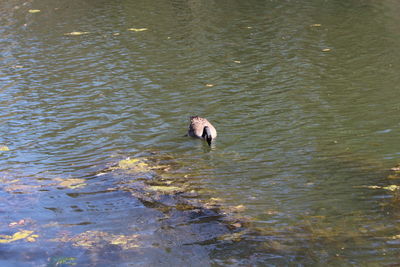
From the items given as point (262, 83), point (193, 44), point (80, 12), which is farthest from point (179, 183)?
point (80, 12)

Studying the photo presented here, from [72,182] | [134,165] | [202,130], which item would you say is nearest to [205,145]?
[202,130]

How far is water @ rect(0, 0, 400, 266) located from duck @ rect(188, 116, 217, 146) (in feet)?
0.76

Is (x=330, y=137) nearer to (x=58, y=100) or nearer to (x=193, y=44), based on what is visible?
(x=58, y=100)

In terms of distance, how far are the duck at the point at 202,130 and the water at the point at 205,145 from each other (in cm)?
23

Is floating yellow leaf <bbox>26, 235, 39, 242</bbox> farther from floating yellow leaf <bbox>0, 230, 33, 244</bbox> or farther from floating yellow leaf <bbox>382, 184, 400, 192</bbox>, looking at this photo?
floating yellow leaf <bbox>382, 184, 400, 192</bbox>

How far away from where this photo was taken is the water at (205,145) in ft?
24.2

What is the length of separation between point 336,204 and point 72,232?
3.99 metres

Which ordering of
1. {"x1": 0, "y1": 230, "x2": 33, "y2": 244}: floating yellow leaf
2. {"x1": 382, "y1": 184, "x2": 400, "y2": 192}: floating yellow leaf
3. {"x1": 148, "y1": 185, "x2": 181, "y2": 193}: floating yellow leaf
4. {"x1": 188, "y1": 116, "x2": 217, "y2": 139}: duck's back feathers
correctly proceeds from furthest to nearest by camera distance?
{"x1": 188, "y1": 116, "x2": 217, "y2": 139}: duck's back feathers, {"x1": 148, "y1": 185, "x2": 181, "y2": 193}: floating yellow leaf, {"x1": 382, "y1": 184, "x2": 400, "y2": 192}: floating yellow leaf, {"x1": 0, "y1": 230, "x2": 33, "y2": 244}: floating yellow leaf

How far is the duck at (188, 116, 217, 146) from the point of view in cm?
1129

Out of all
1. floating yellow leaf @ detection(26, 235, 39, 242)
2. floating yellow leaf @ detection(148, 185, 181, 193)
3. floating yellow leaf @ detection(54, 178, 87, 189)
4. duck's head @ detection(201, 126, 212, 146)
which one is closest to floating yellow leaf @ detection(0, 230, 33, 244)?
floating yellow leaf @ detection(26, 235, 39, 242)

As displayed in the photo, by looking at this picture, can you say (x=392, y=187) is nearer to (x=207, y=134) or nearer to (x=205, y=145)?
(x=207, y=134)

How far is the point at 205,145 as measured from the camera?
1153cm

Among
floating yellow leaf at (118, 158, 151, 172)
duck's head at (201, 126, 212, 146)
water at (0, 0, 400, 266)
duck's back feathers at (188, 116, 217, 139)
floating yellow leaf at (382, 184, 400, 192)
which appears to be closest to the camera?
water at (0, 0, 400, 266)

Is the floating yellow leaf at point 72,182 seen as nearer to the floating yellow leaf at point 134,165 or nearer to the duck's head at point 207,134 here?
the floating yellow leaf at point 134,165
